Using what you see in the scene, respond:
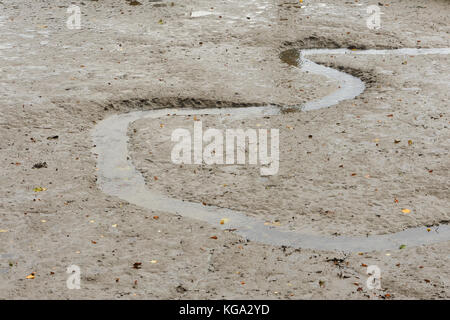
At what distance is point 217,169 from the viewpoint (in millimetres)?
7652

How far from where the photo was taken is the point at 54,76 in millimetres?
10219

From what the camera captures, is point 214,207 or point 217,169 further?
point 217,169

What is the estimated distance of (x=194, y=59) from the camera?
1107 centimetres

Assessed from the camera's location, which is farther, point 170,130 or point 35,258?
point 170,130

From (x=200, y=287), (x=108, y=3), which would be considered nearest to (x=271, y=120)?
(x=200, y=287)

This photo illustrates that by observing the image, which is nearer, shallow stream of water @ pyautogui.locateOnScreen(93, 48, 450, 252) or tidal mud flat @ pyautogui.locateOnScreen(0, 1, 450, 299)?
tidal mud flat @ pyautogui.locateOnScreen(0, 1, 450, 299)

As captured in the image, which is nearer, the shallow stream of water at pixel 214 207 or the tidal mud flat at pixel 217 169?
the tidal mud flat at pixel 217 169

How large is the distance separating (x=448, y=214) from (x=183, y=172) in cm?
295

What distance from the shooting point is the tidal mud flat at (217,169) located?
5719 mm

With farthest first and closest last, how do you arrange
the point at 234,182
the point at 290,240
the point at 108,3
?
the point at 108,3, the point at 234,182, the point at 290,240

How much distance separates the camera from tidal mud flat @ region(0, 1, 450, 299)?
225 inches

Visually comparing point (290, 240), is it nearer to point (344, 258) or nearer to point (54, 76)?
point (344, 258)
